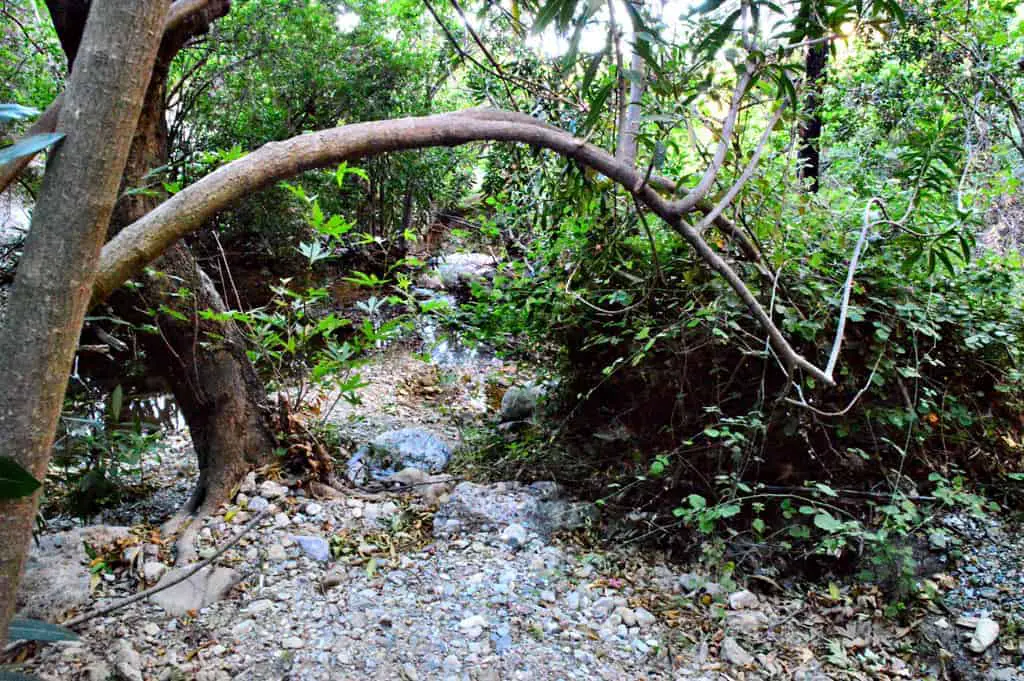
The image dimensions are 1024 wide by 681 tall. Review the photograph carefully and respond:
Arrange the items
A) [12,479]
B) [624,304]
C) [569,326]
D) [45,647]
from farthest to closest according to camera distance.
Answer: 1. [569,326]
2. [624,304]
3. [45,647]
4. [12,479]

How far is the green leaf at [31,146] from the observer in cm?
68

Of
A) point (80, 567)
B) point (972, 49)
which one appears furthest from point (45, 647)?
point (972, 49)

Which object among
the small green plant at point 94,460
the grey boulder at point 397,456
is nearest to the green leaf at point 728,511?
the grey boulder at point 397,456

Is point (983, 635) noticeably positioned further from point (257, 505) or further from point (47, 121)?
point (47, 121)

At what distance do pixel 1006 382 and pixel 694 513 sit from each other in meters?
1.08

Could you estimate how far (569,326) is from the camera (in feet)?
8.13

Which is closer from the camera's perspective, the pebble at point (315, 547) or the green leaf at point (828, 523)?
the green leaf at point (828, 523)

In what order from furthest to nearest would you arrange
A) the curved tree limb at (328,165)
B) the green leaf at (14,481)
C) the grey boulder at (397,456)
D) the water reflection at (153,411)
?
the water reflection at (153,411) < the grey boulder at (397,456) < the curved tree limb at (328,165) < the green leaf at (14,481)

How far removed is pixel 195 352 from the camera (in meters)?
2.21

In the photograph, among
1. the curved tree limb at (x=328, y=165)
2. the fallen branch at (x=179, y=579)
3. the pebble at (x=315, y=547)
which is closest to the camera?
the curved tree limb at (x=328, y=165)

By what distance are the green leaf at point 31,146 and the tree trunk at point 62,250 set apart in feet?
0.05

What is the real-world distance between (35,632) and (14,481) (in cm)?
32

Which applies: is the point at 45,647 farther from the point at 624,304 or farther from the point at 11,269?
the point at 624,304

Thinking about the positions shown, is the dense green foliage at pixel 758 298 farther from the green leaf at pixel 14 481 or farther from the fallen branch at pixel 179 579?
the green leaf at pixel 14 481
